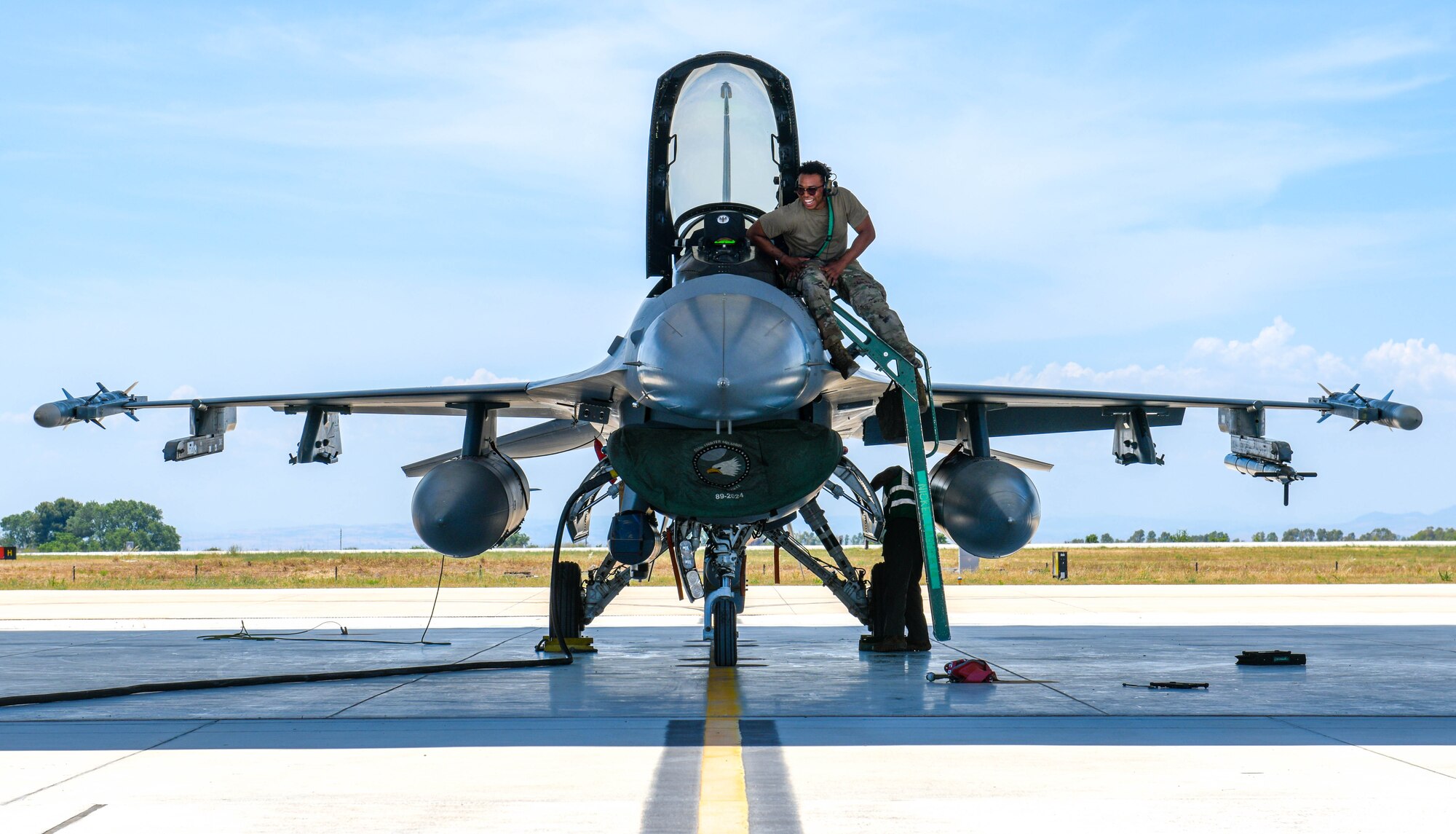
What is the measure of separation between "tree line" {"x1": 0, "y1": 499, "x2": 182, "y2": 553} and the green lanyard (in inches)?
5052

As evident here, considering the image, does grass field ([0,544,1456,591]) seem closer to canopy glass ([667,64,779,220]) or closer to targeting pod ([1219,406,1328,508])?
targeting pod ([1219,406,1328,508])

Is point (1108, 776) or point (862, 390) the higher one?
point (862, 390)

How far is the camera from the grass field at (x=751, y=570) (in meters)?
34.2

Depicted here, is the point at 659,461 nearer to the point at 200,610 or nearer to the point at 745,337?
the point at 745,337

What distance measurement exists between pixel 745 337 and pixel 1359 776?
382cm

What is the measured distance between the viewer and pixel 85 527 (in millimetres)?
132500

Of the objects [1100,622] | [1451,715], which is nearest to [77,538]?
[1100,622]

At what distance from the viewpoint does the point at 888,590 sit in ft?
37.8

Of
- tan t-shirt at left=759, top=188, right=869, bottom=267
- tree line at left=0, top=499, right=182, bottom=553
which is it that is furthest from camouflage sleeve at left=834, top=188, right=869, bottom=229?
tree line at left=0, top=499, right=182, bottom=553

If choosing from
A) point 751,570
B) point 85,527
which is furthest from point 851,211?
point 85,527

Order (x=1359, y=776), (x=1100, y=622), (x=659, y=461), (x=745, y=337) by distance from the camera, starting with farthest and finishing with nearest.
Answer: (x=1100, y=622) → (x=659, y=461) → (x=745, y=337) → (x=1359, y=776)

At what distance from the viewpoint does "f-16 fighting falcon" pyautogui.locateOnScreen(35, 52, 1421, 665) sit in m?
7.58

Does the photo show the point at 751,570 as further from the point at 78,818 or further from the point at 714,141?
the point at 78,818

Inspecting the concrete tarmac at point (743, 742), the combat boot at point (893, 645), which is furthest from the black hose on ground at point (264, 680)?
the combat boot at point (893, 645)
